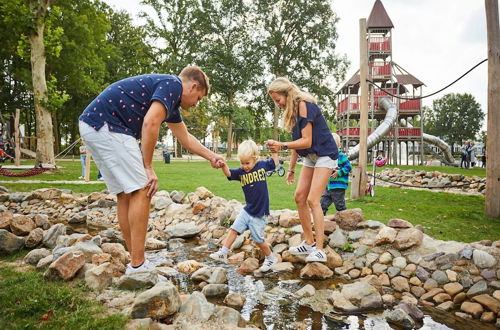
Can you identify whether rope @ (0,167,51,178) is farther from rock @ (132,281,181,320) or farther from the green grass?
rock @ (132,281,181,320)

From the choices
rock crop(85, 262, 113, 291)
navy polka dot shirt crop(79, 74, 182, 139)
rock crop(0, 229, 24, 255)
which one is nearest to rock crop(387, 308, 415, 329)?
rock crop(85, 262, 113, 291)

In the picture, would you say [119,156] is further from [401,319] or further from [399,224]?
[399,224]

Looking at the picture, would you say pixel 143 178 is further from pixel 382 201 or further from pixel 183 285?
pixel 382 201

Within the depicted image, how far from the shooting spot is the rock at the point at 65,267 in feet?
9.16

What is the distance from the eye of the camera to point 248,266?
13.1 feet

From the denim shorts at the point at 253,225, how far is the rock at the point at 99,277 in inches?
65.1

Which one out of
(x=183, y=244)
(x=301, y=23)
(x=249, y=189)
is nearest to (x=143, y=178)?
(x=249, y=189)

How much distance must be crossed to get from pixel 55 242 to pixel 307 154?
11.1 feet

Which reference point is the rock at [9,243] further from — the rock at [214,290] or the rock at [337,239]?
the rock at [337,239]

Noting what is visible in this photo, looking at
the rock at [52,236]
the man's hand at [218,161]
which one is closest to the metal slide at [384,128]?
the man's hand at [218,161]

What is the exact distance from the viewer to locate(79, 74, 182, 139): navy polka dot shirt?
8.68ft

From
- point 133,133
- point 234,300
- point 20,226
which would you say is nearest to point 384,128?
point 234,300

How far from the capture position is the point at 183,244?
5219 mm

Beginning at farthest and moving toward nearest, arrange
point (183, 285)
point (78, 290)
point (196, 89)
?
point (183, 285)
point (196, 89)
point (78, 290)
